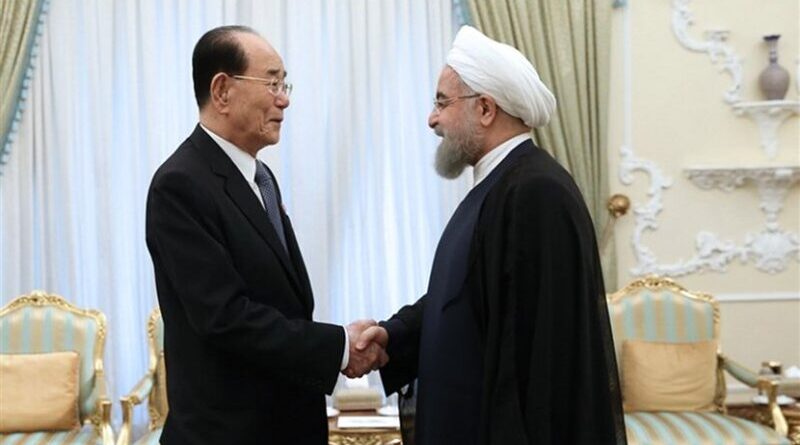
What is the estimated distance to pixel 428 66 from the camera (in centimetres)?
502

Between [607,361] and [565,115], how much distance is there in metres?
2.84

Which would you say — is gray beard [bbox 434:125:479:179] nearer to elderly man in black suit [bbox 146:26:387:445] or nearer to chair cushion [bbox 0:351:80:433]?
elderly man in black suit [bbox 146:26:387:445]

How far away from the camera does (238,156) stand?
249cm

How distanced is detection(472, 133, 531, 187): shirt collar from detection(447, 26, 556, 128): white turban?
5 cm

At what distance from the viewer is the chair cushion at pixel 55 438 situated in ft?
13.3

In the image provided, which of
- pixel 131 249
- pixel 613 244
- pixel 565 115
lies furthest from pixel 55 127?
pixel 613 244

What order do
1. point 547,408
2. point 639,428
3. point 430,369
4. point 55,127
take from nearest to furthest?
point 547,408
point 430,369
point 639,428
point 55,127

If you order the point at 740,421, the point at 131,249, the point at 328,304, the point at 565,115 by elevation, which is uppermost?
the point at 565,115

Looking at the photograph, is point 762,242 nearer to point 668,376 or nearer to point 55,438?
point 668,376

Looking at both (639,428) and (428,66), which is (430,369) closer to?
(639,428)

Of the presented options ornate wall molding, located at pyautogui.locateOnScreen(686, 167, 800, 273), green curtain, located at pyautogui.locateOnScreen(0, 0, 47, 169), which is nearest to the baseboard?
ornate wall molding, located at pyautogui.locateOnScreen(686, 167, 800, 273)

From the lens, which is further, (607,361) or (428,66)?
(428,66)

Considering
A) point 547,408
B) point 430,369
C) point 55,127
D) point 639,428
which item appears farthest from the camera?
point 55,127

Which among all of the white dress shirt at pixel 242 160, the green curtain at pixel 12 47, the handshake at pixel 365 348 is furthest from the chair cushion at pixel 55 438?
the white dress shirt at pixel 242 160
